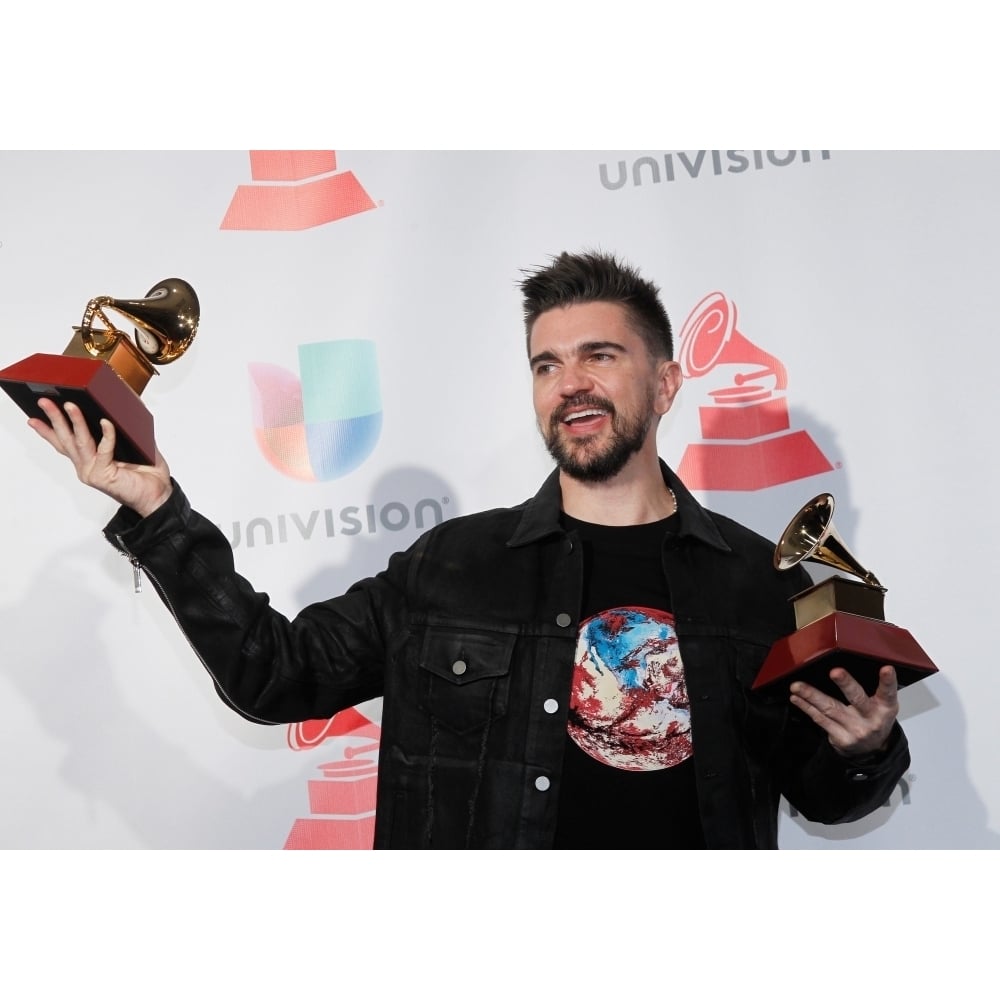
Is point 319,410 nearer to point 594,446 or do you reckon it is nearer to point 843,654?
point 594,446

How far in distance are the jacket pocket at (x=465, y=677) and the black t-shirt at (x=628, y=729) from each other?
0.61 ft

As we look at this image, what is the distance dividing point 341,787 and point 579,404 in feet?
4.55

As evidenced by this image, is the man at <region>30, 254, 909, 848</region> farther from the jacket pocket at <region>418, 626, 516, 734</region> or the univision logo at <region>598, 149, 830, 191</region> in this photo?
the univision logo at <region>598, 149, 830, 191</region>

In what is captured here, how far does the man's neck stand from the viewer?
11.2 ft

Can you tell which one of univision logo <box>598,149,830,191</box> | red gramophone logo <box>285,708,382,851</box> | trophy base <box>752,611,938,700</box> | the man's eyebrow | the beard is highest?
univision logo <box>598,149,830,191</box>

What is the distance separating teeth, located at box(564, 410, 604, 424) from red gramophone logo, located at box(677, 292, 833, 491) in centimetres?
68

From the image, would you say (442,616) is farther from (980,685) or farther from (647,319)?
(980,685)

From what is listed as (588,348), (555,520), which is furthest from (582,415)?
(555,520)

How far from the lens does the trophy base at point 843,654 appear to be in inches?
114

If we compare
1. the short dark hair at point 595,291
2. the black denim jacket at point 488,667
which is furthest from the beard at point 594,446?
the short dark hair at point 595,291

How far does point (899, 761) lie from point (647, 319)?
1.36m

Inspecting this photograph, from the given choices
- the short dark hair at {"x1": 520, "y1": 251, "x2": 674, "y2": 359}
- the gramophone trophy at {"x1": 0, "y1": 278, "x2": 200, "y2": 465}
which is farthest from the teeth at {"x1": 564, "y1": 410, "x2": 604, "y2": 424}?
the gramophone trophy at {"x1": 0, "y1": 278, "x2": 200, "y2": 465}

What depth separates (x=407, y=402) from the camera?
13.1 feet

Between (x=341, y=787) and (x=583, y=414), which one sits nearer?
(x=583, y=414)
